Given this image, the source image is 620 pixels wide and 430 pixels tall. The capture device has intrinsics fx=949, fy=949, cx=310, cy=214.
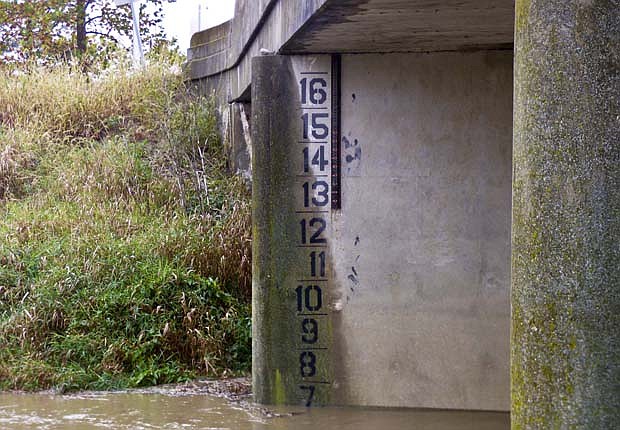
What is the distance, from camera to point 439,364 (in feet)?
22.9

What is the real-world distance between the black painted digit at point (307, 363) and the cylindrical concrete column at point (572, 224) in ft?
12.6

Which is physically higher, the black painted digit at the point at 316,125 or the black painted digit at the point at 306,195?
the black painted digit at the point at 316,125

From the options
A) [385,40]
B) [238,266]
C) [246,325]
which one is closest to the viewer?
[385,40]

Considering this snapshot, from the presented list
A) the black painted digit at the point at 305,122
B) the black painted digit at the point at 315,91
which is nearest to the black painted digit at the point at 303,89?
the black painted digit at the point at 315,91

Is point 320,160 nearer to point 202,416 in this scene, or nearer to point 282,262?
point 282,262

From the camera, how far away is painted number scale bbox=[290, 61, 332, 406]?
695cm

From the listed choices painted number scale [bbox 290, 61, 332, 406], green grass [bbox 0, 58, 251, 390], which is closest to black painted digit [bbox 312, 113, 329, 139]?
painted number scale [bbox 290, 61, 332, 406]

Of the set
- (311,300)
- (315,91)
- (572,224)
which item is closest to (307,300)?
(311,300)

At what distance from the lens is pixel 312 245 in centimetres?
696

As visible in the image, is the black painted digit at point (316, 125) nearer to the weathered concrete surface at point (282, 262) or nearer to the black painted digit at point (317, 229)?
the weathered concrete surface at point (282, 262)

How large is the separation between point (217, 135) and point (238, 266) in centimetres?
352

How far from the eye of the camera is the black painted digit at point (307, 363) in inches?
273

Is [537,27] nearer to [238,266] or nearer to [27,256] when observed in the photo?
[238,266]

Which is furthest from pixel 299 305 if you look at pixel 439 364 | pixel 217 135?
pixel 217 135
